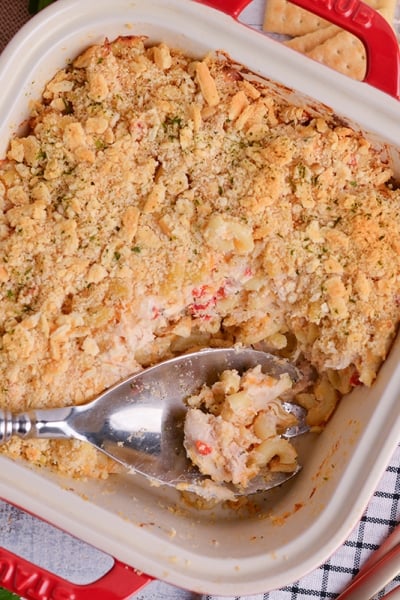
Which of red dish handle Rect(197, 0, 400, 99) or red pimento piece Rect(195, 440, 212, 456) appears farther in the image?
red pimento piece Rect(195, 440, 212, 456)

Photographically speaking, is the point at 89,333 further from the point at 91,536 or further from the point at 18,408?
the point at 91,536

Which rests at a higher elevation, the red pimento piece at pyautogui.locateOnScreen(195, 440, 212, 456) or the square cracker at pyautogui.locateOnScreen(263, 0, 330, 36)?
the square cracker at pyautogui.locateOnScreen(263, 0, 330, 36)

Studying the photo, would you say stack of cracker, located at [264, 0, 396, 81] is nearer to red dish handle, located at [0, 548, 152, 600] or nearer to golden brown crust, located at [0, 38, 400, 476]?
golden brown crust, located at [0, 38, 400, 476]

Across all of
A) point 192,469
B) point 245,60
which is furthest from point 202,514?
point 245,60

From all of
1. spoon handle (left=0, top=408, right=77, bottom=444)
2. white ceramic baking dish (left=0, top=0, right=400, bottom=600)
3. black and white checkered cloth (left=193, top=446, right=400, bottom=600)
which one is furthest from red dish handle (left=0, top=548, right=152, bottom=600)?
black and white checkered cloth (left=193, top=446, right=400, bottom=600)

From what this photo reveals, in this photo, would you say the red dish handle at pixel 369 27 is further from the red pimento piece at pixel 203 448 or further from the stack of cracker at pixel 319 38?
the red pimento piece at pixel 203 448

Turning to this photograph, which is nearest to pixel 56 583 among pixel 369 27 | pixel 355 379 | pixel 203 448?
pixel 203 448

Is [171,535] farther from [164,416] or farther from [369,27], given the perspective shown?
[369,27]
